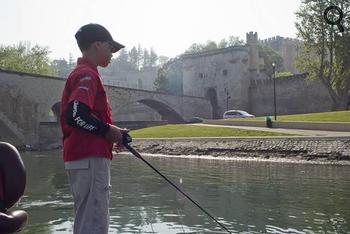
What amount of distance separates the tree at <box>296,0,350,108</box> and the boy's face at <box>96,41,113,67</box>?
4670 cm

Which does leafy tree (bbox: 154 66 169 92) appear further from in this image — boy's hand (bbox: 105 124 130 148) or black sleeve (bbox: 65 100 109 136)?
black sleeve (bbox: 65 100 109 136)

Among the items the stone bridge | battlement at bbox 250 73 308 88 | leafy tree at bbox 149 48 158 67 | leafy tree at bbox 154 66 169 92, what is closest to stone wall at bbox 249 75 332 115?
battlement at bbox 250 73 308 88

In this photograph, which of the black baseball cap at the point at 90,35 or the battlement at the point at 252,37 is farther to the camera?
the battlement at the point at 252,37

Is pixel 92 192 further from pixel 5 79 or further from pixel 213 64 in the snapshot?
pixel 213 64

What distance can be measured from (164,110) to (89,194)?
71.3m

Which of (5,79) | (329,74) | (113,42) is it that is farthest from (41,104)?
(113,42)

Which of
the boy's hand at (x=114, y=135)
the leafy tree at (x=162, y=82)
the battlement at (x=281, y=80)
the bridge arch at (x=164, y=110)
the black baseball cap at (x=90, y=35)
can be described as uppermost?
the leafy tree at (x=162, y=82)

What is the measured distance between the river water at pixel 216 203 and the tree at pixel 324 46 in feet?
113

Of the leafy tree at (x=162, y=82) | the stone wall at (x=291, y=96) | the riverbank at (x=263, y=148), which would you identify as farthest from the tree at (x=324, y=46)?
the leafy tree at (x=162, y=82)

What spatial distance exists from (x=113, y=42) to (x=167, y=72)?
89.5 meters

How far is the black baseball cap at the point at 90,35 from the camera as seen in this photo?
4508mm

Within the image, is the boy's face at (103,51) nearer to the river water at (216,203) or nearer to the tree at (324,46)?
the river water at (216,203)

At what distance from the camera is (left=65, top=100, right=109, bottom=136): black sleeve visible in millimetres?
4082

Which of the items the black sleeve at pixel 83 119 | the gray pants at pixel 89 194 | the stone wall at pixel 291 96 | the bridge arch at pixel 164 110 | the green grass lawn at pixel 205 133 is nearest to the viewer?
the black sleeve at pixel 83 119
